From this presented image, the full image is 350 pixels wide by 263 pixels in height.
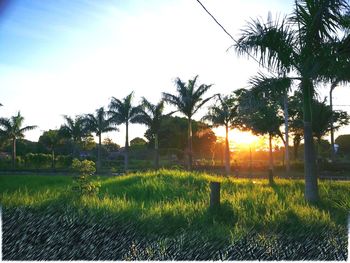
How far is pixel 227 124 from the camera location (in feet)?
122

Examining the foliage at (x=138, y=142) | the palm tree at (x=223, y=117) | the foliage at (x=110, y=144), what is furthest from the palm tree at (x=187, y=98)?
the foliage at (x=110, y=144)

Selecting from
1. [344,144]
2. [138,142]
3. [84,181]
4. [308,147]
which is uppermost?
[138,142]

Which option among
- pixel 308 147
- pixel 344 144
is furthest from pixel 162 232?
pixel 344 144

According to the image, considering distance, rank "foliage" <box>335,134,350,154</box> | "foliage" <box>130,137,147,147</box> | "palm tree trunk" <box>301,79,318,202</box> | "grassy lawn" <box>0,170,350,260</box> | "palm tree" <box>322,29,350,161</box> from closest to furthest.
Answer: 1. "grassy lawn" <box>0,170,350,260</box>
2. "palm tree" <box>322,29,350,161</box>
3. "palm tree trunk" <box>301,79,318,202</box>
4. "foliage" <box>335,134,350,154</box>
5. "foliage" <box>130,137,147,147</box>

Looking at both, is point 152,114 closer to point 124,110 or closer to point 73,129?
point 124,110

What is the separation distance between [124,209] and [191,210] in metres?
1.23

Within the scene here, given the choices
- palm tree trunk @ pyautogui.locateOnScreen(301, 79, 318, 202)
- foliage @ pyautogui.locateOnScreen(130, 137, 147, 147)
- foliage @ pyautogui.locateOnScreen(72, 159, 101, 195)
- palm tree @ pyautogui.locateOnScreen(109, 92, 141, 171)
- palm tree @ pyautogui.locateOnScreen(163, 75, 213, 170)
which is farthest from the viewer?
foliage @ pyautogui.locateOnScreen(130, 137, 147, 147)

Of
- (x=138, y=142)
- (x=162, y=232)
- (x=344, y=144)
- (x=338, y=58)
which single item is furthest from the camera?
(x=138, y=142)

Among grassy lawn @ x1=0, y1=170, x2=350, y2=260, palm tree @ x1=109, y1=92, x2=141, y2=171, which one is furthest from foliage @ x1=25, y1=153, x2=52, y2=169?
grassy lawn @ x1=0, y1=170, x2=350, y2=260

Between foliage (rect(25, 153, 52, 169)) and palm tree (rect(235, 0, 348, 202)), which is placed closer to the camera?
palm tree (rect(235, 0, 348, 202))

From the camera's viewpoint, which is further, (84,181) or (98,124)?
(98,124)

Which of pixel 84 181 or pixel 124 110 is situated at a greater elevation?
pixel 124 110

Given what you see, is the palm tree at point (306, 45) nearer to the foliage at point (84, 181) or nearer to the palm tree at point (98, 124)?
the foliage at point (84, 181)

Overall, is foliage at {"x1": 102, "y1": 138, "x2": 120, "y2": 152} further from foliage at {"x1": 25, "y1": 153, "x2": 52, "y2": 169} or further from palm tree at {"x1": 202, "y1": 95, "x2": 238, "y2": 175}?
palm tree at {"x1": 202, "y1": 95, "x2": 238, "y2": 175}
